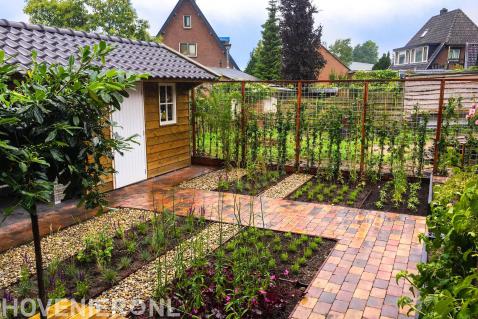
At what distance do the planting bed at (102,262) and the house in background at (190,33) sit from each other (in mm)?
30031

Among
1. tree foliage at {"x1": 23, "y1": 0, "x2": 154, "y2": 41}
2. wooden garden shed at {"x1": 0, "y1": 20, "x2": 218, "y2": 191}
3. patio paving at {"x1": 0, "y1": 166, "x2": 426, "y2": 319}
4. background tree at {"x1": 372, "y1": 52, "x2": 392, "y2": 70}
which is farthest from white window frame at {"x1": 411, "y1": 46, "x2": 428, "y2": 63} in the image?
→ patio paving at {"x1": 0, "y1": 166, "x2": 426, "y2": 319}

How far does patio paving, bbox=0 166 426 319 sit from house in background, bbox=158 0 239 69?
27.4 meters

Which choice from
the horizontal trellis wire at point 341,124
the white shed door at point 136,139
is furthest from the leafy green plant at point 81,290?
the horizontal trellis wire at point 341,124

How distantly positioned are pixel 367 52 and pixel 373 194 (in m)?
112

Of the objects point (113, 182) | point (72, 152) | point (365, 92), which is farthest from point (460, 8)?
point (72, 152)

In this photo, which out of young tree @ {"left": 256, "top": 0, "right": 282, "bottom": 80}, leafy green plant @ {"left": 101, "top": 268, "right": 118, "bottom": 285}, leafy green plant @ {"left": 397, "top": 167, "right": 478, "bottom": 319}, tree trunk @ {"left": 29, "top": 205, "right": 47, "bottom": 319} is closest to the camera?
leafy green plant @ {"left": 397, "top": 167, "right": 478, "bottom": 319}

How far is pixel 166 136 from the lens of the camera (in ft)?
28.3

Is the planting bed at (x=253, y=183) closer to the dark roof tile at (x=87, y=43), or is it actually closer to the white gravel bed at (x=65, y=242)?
the white gravel bed at (x=65, y=242)

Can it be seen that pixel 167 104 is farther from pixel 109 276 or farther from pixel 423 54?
pixel 423 54

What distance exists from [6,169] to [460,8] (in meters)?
42.6

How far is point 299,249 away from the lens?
15.4 feet

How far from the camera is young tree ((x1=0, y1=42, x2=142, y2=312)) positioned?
2.12 m

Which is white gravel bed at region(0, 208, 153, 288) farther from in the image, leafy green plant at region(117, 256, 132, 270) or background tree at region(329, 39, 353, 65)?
background tree at region(329, 39, 353, 65)

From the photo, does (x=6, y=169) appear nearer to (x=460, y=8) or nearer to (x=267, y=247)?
(x=267, y=247)
